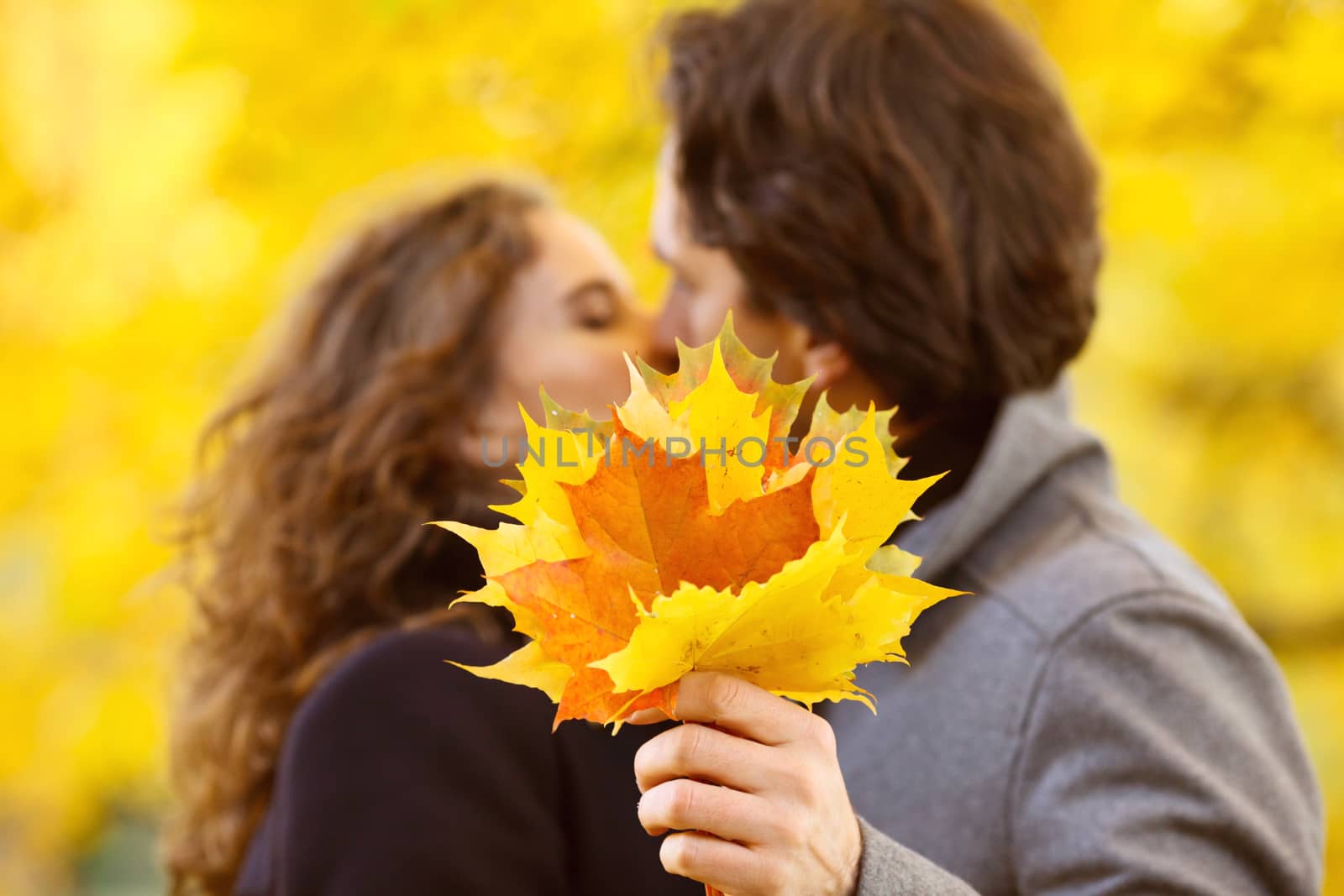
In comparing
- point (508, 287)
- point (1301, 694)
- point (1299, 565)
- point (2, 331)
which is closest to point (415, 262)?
point (508, 287)

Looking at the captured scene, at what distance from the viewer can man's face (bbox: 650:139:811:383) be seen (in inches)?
67.1

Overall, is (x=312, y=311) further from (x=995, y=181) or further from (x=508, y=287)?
(x=995, y=181)

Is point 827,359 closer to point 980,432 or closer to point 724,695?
point 980,432

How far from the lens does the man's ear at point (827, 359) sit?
167cm

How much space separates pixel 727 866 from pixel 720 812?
4 cm

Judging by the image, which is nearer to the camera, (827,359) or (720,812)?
(720,812)

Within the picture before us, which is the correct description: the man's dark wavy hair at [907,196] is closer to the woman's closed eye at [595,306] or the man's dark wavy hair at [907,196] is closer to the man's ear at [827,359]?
the man's ear at [827,359]

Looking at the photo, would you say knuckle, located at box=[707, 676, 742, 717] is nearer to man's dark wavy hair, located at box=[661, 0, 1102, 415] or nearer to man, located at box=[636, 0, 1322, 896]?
man, located at box=[636, 0, 1322, 896]

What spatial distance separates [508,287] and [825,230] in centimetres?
62

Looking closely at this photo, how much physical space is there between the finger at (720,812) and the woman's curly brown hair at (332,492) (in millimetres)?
896

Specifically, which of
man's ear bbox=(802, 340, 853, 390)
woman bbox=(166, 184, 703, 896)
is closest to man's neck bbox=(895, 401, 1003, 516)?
man's ear bbox=(802, 340, 853, 390)

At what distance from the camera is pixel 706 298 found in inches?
68.6
